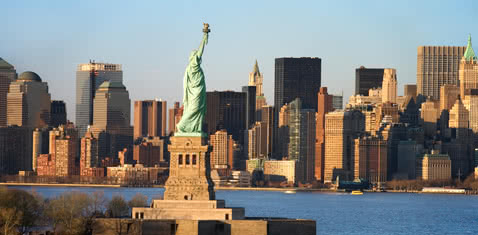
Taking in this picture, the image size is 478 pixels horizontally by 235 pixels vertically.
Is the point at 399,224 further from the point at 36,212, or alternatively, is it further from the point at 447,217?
the point at 36,212

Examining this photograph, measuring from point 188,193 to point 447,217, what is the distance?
74.5 meters

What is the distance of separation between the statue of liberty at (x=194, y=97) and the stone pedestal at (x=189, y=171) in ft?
2.14

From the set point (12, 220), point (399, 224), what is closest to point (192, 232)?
point (12, 220)

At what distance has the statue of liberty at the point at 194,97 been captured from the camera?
8531cm

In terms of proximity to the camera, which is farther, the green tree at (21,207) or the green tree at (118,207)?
the green tree at (118,207)

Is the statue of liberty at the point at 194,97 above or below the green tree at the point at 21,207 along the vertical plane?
above

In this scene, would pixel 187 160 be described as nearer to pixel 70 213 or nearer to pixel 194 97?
pixel 194 97

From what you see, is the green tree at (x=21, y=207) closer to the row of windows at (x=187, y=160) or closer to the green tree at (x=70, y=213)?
the green tree at (x=70, y=213)

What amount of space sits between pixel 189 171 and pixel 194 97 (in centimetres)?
447

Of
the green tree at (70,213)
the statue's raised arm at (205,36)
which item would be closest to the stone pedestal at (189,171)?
the statue's raised arm at (205,36)

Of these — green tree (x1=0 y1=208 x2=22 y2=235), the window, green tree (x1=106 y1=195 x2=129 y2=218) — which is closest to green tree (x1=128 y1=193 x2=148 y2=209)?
green tree (x1=106 y1=195 x2=129 y2=218)

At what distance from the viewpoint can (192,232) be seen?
77.5 metres

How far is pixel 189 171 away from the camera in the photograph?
277 feet

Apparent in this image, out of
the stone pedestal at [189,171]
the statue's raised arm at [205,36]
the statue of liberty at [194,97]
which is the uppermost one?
the statue's raised arm at [205,36]
